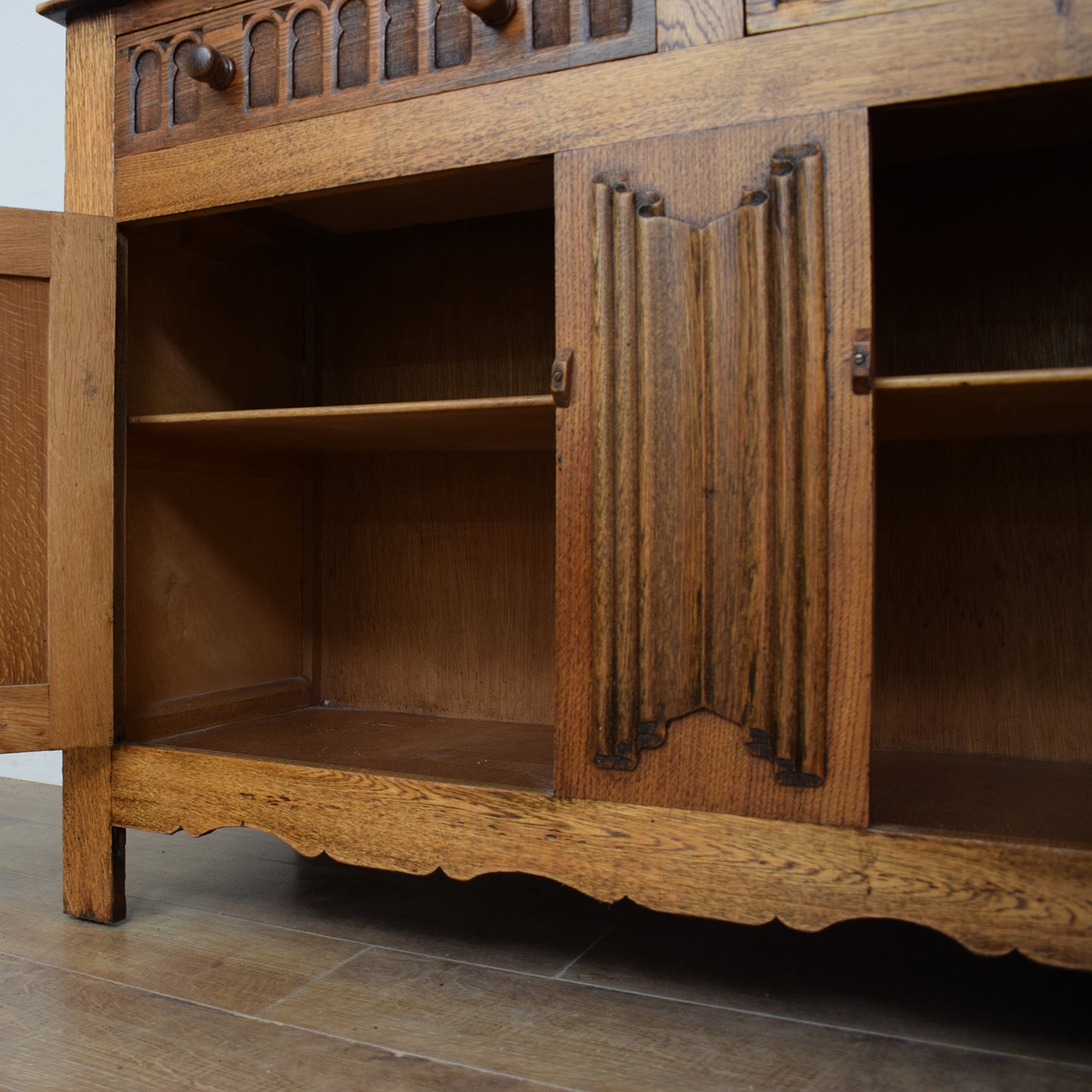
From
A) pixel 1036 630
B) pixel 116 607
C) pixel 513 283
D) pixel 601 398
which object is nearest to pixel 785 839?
pixel 601 398

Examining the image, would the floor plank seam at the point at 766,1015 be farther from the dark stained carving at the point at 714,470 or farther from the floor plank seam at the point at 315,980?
the dark stained carving at the point at 714,470

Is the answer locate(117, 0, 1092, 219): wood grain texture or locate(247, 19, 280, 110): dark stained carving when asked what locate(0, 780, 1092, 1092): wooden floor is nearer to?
locate(117, 0, 1092, 219): wood grain texture

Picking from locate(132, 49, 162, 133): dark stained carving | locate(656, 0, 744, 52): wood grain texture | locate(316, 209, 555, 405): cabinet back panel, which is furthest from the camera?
locate(316, 209, 555, 405): cabinet back panel

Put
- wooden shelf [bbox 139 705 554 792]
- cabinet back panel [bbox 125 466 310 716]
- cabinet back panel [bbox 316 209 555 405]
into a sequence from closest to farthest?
wooden shelf [bbox 139 705 554 792] → cabinet back panel [bbox 125 466 310 716] → cabinet back panel [bbox 316 209 555 405]

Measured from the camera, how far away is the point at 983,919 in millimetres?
1056

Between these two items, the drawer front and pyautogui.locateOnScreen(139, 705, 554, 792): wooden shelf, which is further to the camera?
pyautogui.locateOnScreen(139, 705, 554, 792): wooden shelf

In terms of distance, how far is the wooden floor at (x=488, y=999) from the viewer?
1.08 m

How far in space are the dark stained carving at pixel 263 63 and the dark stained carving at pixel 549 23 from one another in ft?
1.30

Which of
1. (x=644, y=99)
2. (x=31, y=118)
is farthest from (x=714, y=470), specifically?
(x=31, y=118)

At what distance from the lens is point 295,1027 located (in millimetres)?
1176

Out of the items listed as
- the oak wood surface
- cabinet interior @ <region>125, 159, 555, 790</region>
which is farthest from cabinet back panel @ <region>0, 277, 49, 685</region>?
cabinet interior @ <region>125, 159, 555, 790</region>

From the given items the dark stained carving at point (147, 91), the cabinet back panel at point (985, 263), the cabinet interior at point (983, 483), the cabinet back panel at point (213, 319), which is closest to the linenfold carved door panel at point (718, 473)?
the cabinet interior at point (983, 483)

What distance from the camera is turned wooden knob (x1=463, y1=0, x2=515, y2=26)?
1.21 metres

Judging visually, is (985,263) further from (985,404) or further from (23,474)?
(23,474)
